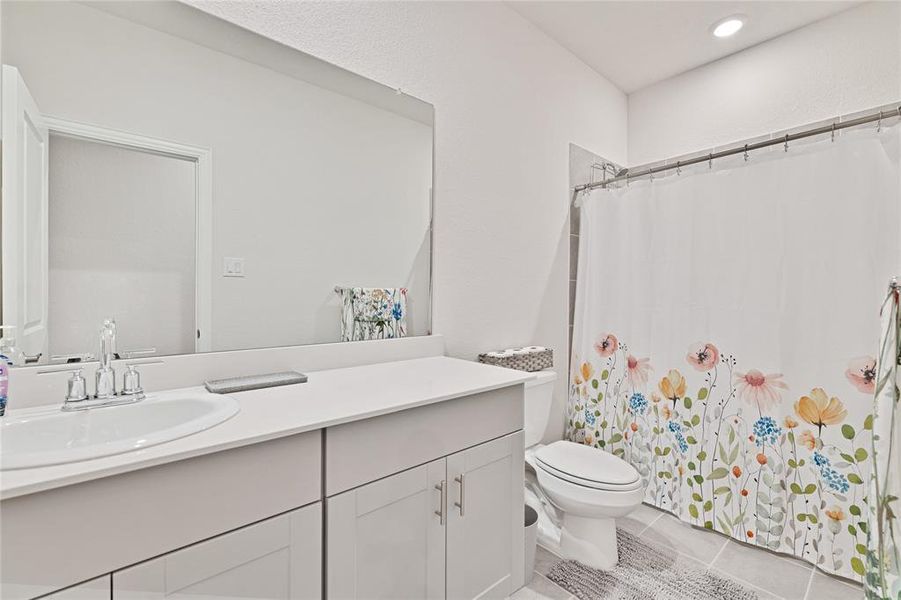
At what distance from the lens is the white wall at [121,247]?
1093 mm

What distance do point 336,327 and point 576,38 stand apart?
2105 mm

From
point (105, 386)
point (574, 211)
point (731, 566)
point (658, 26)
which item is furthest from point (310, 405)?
point (658, 26)

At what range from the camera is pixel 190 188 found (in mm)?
1285

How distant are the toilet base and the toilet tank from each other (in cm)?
40

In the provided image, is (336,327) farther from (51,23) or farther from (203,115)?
(51,23)

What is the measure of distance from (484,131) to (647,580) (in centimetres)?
208

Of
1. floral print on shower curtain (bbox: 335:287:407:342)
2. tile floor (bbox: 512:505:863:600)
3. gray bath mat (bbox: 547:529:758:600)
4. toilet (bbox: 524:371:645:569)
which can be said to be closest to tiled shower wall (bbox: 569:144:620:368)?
toilet (bbox: 524:371:645:569)

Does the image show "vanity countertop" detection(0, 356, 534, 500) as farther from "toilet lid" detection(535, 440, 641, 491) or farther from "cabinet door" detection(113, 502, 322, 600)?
"toilet lid" detection(535, 440, 641, 491)

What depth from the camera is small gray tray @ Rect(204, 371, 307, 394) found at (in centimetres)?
120

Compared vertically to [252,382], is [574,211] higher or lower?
higher

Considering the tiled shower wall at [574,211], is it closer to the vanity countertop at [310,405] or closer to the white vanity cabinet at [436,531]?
the vanity countertop at [310,405]

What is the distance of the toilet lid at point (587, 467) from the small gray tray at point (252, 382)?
1.14 metres

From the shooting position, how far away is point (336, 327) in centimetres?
157

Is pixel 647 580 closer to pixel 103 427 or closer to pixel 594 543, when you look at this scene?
pixel 594 543
